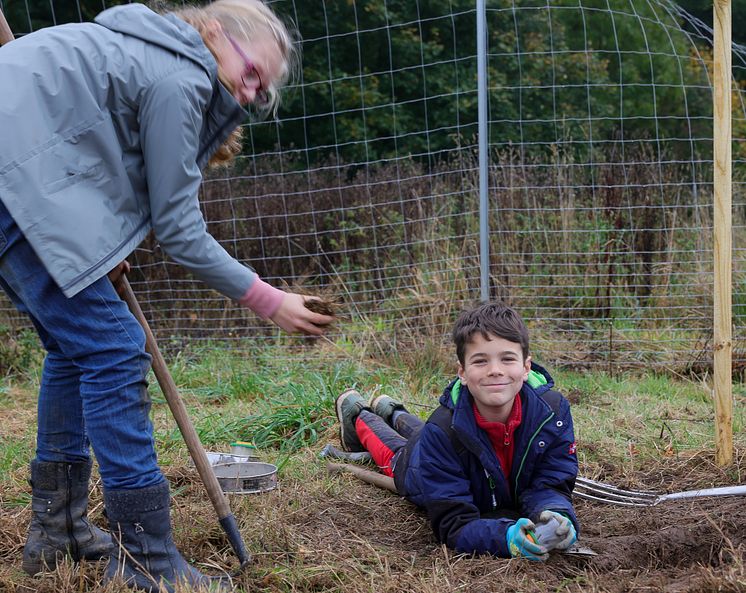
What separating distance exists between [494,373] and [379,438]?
1.13 metres

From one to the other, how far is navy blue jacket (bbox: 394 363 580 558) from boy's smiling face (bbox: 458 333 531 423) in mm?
72

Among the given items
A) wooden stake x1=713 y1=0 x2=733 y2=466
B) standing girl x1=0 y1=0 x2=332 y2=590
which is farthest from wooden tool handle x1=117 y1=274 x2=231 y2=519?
wooden stake x1=713 y1=0 x2=733 y2=466

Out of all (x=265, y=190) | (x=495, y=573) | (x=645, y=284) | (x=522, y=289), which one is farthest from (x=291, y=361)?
(x=495, y=573)

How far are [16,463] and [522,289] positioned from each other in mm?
3913

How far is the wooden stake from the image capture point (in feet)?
11.1

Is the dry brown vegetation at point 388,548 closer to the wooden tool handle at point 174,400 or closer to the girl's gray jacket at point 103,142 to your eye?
the wooden tool handle at point 174,400

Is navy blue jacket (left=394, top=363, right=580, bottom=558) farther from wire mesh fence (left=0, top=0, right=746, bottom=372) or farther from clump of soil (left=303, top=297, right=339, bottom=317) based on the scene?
wire mesh fence (left=0, top=0, right=746, bottom=372)

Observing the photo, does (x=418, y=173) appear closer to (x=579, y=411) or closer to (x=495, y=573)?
(x=579, y=411)

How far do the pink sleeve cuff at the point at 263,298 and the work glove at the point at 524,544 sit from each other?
43.0 inches

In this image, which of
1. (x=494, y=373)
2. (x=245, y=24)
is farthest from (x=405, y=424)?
(x=245, y=24)

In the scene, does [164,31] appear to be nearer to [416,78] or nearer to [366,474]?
[366,474]

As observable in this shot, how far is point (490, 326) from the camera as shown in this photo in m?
2.94

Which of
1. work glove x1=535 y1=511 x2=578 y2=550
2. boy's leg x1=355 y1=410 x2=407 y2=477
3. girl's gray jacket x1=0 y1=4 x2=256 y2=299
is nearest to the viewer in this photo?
girl's gray jacket x1=0 y1=4 x2=256 y2=299

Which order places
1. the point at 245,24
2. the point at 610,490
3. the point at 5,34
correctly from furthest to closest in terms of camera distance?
the point at 610,490, the point at 5,34, the point at 245,24
